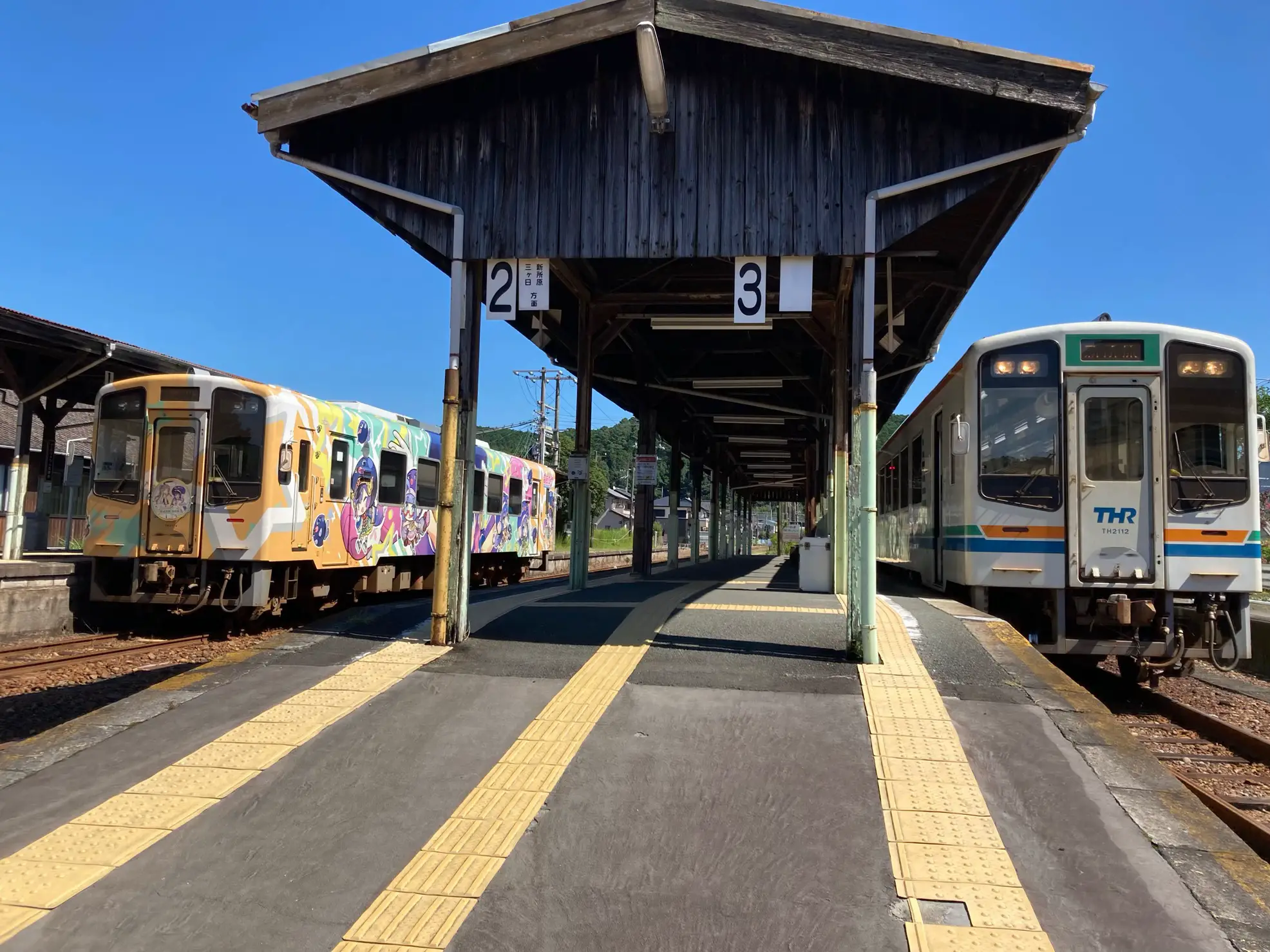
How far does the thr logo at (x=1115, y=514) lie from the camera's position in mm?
8102

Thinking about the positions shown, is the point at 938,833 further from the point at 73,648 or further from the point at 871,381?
the point at 73,648

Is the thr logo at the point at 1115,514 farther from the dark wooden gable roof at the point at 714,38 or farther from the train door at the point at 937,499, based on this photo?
the dark wooden gable roof at the point at 714,38

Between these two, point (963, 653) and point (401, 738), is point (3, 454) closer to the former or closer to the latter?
point (401, 738)

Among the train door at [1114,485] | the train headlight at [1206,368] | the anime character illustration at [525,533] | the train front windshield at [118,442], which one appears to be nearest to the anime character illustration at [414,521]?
the train front windshield at [118,442]

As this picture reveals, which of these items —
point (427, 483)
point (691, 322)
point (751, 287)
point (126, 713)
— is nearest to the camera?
point (126, 713)

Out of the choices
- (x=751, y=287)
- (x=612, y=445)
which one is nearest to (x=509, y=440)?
(x=612, y=445)

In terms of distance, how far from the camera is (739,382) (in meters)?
17.1

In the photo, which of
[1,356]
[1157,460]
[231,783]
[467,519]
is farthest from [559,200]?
[1,356]

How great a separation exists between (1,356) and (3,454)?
431 inches

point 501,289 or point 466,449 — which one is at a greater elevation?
point 501,289

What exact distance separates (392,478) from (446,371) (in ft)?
22.1

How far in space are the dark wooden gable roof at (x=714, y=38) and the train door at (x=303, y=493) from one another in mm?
4447

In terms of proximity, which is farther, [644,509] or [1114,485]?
[644,509]

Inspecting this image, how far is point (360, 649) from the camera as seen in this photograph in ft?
23.4
